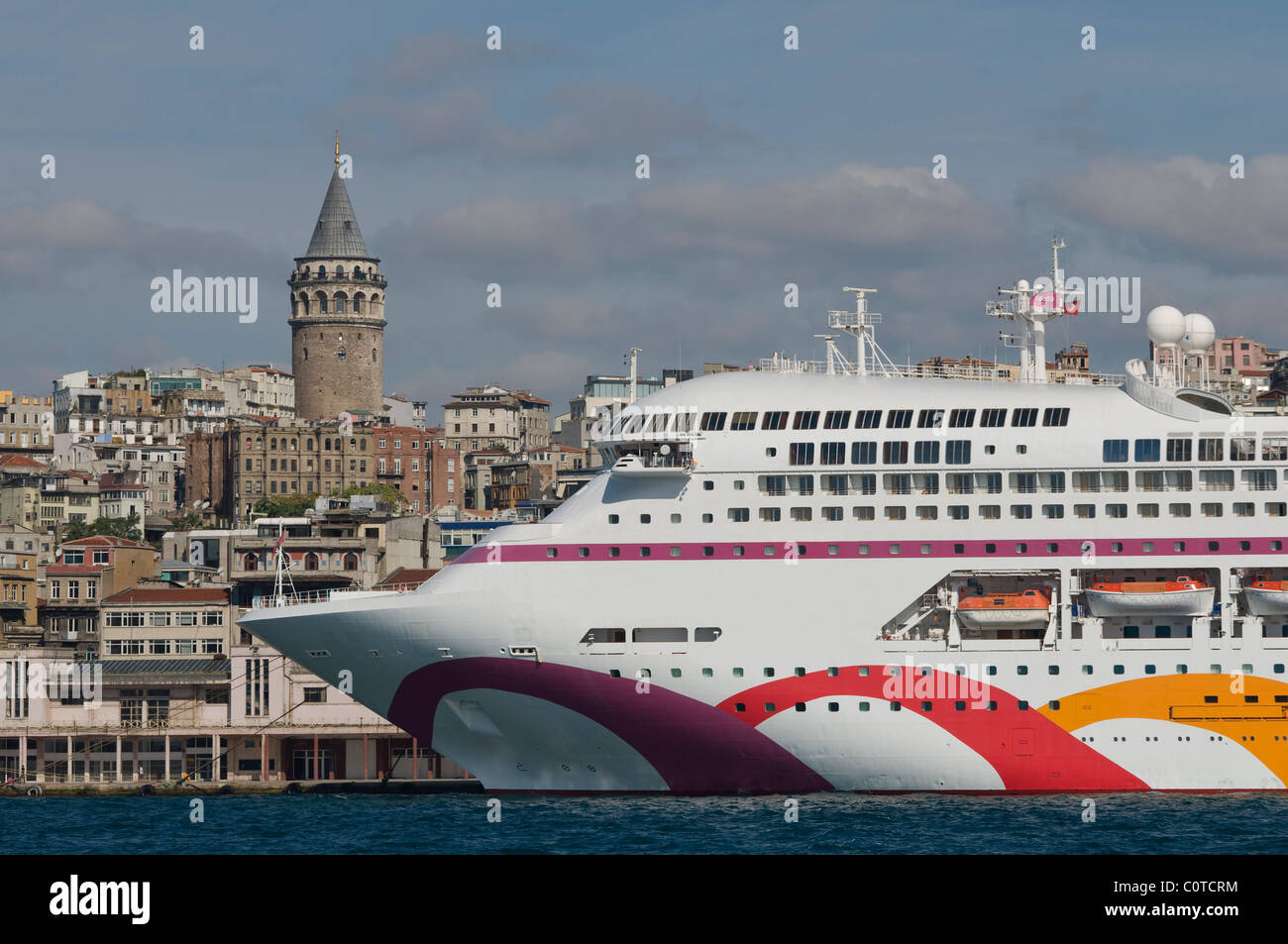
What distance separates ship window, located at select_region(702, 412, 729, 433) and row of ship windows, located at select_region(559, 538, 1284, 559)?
257 cm

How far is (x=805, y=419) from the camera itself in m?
35.3

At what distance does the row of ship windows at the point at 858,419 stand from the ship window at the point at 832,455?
47cm

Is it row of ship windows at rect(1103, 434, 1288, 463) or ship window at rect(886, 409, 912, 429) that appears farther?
ship window at rect(886, 409, 912, 429)

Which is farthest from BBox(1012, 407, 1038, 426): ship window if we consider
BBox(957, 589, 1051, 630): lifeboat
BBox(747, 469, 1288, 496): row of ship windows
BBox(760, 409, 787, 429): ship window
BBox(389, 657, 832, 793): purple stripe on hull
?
BBox(389, 657, 832, 793): purple stripe on hull

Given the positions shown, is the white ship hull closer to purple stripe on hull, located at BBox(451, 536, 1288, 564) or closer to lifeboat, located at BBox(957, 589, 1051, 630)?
purple stripe on hull, located at BBox(451, 536, 1288, 564)

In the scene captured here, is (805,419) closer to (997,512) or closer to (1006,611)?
(997,512)

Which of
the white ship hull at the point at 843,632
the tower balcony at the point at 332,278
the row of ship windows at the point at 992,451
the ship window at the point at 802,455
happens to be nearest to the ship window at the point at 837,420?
the white ship hull at the point at 843,632

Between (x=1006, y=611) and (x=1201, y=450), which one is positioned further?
(x=1201, y=450)

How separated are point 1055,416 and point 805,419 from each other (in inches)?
195

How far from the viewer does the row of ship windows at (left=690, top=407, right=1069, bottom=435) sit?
34.8 m

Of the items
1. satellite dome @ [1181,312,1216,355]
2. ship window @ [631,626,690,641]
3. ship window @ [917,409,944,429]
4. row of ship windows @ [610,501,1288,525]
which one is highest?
satellite dome @ [1181,312,1216,355]

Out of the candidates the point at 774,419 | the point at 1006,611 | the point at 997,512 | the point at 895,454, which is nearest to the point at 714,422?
the point at 774,419

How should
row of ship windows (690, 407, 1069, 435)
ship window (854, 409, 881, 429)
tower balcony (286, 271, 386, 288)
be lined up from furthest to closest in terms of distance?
1. tower balcony (286, 271, 386, 288)
2. ship window (854, 409, 881, 429)
3. row of ship windows (690, 407, 1069, 435)

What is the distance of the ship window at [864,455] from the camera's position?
34.9 meters
